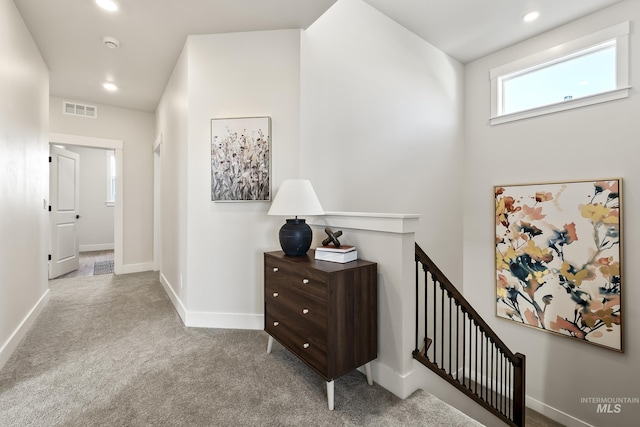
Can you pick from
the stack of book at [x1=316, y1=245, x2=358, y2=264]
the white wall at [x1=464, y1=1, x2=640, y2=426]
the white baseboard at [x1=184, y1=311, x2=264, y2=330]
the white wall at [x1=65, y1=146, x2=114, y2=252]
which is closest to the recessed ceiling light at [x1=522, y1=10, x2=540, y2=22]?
the white wall at [x1=464, y1=1, x2=640, y2=426]

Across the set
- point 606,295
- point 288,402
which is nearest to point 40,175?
point 288,402

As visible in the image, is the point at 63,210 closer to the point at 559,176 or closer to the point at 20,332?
the point at 20,332

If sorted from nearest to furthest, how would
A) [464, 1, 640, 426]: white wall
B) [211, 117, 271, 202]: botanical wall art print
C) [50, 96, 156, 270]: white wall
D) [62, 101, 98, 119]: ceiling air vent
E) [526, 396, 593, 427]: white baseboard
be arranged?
1. [211, 117, 271, 202]: botanical wall art print
2. [464, 1, 640, 426]: white wall
3. [526, 396, 593, 427]: white baseboard
4. [62, 101, 98, 119]: ceiling air vent
5. [50, 96, 156, 270]: white wall

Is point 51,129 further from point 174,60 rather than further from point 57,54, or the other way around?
point 174,60

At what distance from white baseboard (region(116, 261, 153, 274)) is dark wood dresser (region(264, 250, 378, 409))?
383cm

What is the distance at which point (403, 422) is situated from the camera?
4.79 ft

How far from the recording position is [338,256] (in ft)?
5.77

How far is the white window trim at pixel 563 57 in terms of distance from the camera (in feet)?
8.84

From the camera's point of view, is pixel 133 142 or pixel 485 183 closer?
pixel 485 183

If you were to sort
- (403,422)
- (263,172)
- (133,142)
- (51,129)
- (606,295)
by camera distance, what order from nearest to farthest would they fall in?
(403,422) < (263,172) < (606,295) < (51,129) < (133,142)

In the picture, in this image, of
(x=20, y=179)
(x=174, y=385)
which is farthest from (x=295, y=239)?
(x=20, y=179)

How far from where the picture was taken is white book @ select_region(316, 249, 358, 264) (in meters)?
1.75

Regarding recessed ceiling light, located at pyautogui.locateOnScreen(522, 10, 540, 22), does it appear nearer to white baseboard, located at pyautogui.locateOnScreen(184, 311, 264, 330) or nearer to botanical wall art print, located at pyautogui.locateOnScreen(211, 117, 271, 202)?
botanical wall art print, located at pyautogui.locateOnScreen(211, 117, 271, 202)

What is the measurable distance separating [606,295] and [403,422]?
2690 millimetres
